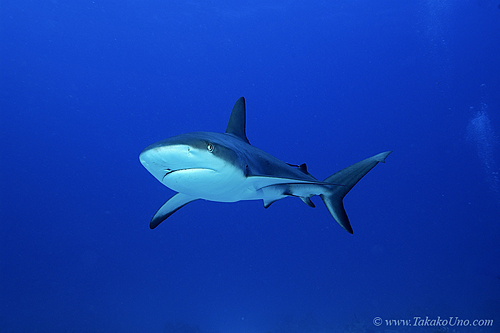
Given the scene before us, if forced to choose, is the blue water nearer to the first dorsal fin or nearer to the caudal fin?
the caudal fin

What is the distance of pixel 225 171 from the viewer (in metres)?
2.16

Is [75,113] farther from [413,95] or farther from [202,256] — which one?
[413,95]

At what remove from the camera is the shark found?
1.78 meters

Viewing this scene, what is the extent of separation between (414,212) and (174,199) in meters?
43.5

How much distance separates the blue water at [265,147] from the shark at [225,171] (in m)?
14.7

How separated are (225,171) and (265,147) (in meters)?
35.8

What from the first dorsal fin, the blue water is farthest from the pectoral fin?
the blue water

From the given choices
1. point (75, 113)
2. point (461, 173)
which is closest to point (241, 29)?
point (75, 113)

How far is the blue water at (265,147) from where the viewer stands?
66.1 ft

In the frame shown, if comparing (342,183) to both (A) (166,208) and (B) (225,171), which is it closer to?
(B) (225,171)

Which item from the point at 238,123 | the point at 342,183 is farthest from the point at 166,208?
the point at 342,183

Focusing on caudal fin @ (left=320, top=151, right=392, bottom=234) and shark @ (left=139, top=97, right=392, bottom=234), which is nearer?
shark @ (left=139, top=97, right=392, bottom=234)

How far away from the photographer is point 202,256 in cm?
3484

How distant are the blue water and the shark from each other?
14.7 meters
